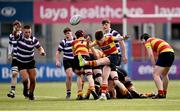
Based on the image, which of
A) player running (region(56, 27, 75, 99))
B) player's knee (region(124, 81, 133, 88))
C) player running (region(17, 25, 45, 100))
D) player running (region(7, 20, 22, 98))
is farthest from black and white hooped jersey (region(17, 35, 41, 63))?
player's knee (region(124, 81, 133, 88))

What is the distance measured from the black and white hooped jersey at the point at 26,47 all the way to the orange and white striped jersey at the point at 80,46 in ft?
3.87

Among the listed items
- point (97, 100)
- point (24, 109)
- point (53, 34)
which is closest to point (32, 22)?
point (53, 34)

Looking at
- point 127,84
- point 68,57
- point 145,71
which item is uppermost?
point 68,57

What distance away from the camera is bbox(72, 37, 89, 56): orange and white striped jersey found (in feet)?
78.9

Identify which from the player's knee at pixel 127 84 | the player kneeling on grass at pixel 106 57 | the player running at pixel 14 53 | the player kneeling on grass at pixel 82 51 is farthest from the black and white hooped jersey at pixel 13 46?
the player's knee at pixel 127 84

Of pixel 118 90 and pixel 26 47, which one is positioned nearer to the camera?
pixel 118 90

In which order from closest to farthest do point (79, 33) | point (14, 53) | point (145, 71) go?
point (79, 33), point (14, 53), point (145, 71)

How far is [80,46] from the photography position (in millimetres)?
24125

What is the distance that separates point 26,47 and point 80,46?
1.66m

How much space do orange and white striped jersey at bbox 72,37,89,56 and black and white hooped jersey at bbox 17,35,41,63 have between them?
1.18m

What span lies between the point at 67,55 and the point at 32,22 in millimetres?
18944

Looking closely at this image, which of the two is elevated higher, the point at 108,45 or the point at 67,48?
the point at 108,45

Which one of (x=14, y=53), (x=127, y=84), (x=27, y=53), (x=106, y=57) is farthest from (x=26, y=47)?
(x=127, y=84)

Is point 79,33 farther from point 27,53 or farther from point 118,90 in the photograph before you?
point 118,90
